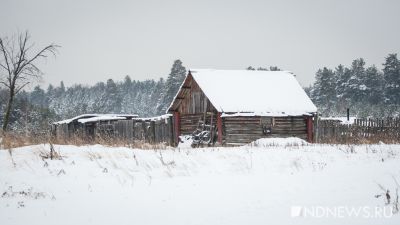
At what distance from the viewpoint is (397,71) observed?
6306 cm

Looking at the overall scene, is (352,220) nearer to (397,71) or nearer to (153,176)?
(153,176)

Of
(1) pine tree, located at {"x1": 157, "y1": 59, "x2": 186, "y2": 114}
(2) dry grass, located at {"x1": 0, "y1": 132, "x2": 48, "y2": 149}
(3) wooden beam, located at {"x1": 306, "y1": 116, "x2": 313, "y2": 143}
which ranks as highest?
(1) pine tree, located at {"x1": 157, "y1": 59, "x2": 186, "y2": 114}

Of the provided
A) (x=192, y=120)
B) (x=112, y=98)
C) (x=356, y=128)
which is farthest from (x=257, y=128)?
(x=112, y=98)

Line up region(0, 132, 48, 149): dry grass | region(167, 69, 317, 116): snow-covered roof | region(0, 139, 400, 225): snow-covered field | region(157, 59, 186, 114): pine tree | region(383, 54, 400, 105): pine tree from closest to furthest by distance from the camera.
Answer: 1. region(0, 139, 400, 225): snow-covered field
2. region(0, 132, 48, 149): dry grass
3. region(167, 69, 317, 116): snow-covered roof
4. region(383, 54, 400, 105): pine tree
5. region(157, 59, 186, 114): pine tree

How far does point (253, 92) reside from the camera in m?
25.2

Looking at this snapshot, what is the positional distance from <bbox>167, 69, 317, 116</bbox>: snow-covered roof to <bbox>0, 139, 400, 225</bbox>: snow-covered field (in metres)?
12.4

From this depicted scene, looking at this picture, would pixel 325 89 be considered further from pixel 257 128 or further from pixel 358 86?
pixel 257 128

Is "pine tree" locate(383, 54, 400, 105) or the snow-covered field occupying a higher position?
"pine tree" locate(383, 54, 400, 105)

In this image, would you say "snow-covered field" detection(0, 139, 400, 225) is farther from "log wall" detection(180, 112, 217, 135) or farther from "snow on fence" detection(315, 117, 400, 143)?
"snow on fence" detection(315, 117, 400, 143)

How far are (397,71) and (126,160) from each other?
64.3m

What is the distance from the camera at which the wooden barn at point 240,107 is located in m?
23.2

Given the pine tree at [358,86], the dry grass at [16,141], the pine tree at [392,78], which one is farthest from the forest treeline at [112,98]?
the dry grass at [16,141]

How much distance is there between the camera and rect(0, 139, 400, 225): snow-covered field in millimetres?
5227

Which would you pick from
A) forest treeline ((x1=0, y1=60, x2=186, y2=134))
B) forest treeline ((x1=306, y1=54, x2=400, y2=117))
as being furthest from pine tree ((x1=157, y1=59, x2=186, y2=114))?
forest treeline ((x1=306, y1=54, x2=400, y2=117))
